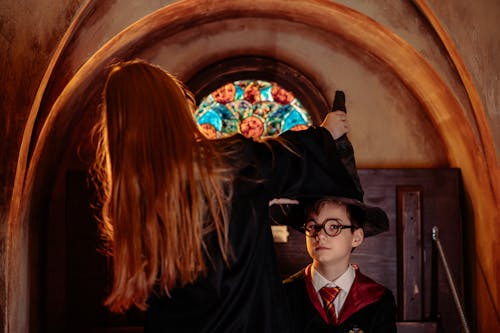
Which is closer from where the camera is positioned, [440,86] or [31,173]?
[31,173]

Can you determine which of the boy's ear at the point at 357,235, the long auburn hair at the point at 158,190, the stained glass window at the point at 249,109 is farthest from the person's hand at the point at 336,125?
the stained glass window at the point at 249,109

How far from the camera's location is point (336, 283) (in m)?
2.84

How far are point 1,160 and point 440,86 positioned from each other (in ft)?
9.32

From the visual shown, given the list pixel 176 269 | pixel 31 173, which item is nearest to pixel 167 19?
pixel 31 173

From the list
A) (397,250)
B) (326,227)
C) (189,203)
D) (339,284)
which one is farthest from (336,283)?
(397,250)

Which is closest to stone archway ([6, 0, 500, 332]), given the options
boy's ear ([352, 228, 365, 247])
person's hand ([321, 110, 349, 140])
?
boy's ear ([352, 228, 365, 247])

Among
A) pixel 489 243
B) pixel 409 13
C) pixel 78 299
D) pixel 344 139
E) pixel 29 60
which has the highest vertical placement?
pixel 409 13

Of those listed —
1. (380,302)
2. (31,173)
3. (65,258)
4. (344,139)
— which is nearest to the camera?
(344,139)

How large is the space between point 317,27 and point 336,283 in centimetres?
304

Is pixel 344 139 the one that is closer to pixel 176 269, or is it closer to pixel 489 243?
pixel 176 269

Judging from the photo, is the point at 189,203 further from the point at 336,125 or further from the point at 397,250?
the point at 397,250

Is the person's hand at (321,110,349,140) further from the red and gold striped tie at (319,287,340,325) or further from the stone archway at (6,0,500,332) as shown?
the stone archway at (6,0,500,332)

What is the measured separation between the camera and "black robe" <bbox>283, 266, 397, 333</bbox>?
109 inches

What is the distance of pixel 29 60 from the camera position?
11.6 ft
